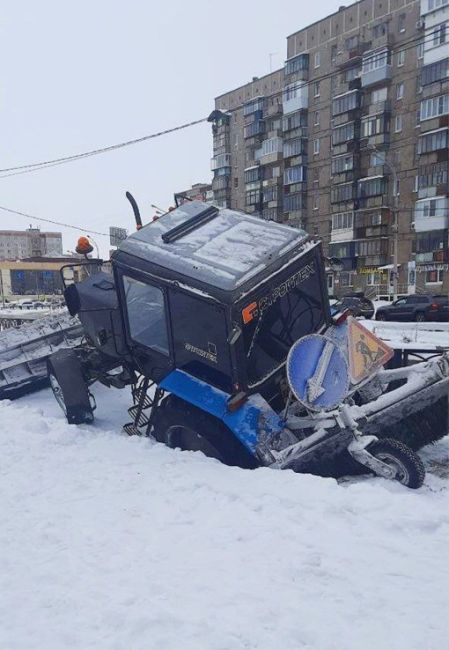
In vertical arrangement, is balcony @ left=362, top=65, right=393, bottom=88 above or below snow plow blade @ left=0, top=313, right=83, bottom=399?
above

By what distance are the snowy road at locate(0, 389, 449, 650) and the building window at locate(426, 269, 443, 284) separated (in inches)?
1523

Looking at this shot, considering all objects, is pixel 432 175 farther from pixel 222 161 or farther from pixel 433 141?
pixel 222 161

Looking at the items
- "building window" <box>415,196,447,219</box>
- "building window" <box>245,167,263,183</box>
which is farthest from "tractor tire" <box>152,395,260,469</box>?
"building window" <box>245,167,263,183</box>

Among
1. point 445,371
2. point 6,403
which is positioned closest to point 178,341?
point 445,371

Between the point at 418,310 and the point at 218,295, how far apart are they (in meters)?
20.3

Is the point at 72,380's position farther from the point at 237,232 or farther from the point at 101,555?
the point at 101,555

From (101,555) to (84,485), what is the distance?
1309 millimetres

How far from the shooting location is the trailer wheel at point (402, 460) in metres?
4.19

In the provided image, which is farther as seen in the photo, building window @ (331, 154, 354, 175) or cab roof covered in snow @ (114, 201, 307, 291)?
building window @ (331, 154, 354, 175)

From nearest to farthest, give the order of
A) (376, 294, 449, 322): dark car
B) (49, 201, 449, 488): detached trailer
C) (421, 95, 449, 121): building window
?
1. (49, 201, 449, 488): detached trailer
2. (376, 294, 449, 322): dark car
3. (421, 95, 449, 121): building window

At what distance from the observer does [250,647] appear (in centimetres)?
242

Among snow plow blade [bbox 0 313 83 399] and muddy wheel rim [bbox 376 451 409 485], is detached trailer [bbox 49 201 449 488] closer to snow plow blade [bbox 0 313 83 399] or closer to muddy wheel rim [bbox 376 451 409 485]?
muddy wheel rim [bbox 376 451 409 485]

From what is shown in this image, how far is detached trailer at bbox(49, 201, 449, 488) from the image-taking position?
460cm

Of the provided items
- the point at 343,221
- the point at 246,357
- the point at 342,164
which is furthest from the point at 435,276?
the point at 246,357
